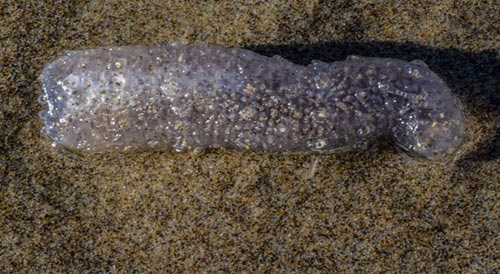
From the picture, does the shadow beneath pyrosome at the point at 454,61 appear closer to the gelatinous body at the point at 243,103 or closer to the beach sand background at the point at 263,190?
the beach sand background at the point at 263,190

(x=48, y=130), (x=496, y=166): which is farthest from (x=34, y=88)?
(x=496, y=166)

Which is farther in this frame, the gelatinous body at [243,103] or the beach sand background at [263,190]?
the beach sand background at [263,190]

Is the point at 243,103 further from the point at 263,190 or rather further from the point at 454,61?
the point at 454,61

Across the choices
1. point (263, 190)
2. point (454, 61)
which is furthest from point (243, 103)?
point (454, 61)

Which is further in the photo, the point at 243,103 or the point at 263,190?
the point at 263,190

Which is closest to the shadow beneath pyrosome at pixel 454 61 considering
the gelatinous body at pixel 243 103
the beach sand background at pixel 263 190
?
the beach sand background at pixel 263 190

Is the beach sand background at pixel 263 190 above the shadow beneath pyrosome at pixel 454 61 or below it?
below

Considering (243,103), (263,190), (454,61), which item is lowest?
(263,190)
